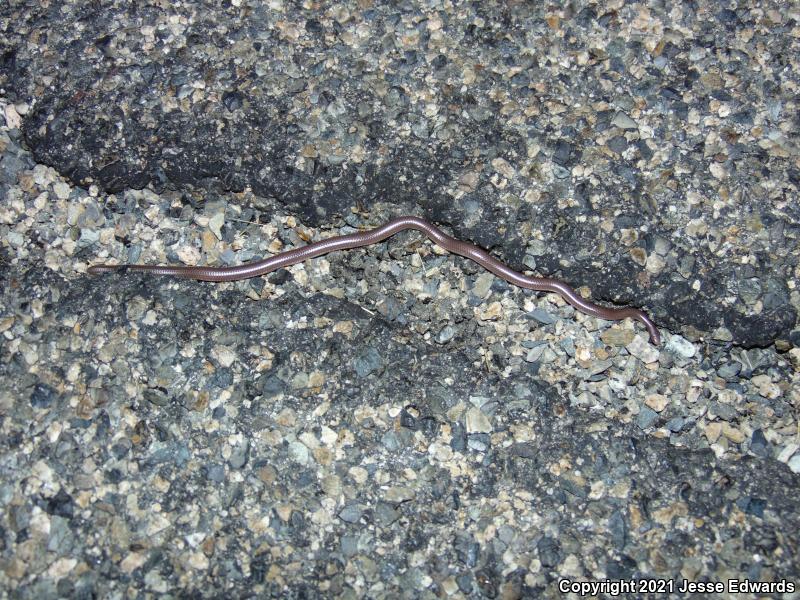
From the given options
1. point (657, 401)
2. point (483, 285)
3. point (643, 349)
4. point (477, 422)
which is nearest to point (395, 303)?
point (483, 285)

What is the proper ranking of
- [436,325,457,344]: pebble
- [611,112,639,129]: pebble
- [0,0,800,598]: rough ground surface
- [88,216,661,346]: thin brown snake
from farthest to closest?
[611,112,639,129]: pebble < [88,216,661,346]: thin brown snake < [436,325,457,344]: pebble < [0,0,800,598]: rough ground surface

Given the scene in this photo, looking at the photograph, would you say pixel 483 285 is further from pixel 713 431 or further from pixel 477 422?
pixel 713 431

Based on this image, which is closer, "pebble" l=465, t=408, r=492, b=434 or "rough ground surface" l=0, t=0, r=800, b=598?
"rough ground surface" l=0, t=0, r=800, b=598

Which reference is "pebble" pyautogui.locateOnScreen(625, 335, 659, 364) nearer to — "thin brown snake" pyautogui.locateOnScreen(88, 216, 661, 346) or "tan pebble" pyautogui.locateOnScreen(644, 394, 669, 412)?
"thin brown snake" pyautogui.locateOnScreen(88, 216, 661, 346)

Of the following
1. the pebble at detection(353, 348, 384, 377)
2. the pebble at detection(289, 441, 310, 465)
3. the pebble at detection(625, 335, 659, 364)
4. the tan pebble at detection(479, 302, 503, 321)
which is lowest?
the pebble at detection(289, 441, 310, 465)

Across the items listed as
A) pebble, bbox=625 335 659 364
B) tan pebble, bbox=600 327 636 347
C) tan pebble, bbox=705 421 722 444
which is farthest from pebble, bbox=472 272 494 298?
tan pebble, bbox=705 421 722 444

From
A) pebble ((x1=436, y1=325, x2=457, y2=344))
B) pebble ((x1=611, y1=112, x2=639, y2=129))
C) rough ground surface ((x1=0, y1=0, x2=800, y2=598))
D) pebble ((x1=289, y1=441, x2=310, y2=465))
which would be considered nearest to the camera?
rough ground surface ((x1=0, y1=0, x2=800, y2=598))
